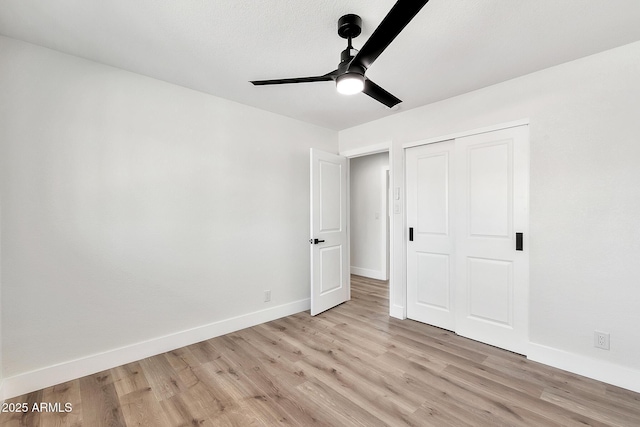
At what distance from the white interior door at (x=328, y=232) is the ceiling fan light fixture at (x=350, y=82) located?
1.73 meters

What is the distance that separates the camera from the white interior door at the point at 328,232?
346 cm

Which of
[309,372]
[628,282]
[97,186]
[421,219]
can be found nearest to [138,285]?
[97,186]

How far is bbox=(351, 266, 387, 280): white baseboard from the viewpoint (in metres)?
5.32

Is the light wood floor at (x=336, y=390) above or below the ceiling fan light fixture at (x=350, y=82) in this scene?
below

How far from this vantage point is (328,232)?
3672mm

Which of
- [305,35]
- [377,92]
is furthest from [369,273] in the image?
[305,35]

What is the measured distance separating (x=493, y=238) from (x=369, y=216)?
2881 mm

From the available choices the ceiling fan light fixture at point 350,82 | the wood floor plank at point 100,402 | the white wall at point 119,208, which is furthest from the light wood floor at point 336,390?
the ceiling fan light fixture at point 350,82

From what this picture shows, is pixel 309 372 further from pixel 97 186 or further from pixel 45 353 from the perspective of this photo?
pixel 97 186

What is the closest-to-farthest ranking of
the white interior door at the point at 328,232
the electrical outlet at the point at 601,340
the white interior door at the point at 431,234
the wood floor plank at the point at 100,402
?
the wood floor plank at the point at 100,402
the electrical outlet at the point at 601,340
the white interior door at the point at 431,234
the white interior door at the point at 328,232

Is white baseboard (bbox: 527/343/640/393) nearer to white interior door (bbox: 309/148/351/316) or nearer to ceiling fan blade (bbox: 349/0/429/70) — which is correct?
white interior door (bbox: 309/148/351/316)

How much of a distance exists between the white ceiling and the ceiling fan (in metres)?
0.08

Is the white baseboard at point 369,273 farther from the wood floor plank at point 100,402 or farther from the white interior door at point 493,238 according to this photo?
the wood floor plank at point 100,402

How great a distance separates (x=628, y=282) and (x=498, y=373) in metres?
1.17
